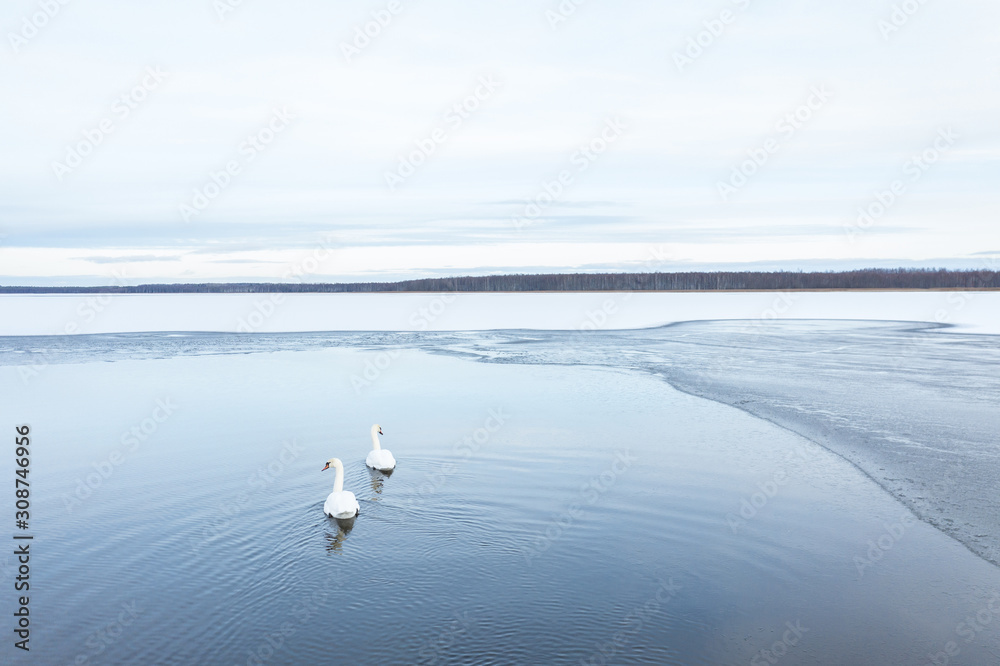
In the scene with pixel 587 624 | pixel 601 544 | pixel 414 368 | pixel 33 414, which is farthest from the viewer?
pixel 414 368

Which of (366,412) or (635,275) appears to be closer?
(366,412)

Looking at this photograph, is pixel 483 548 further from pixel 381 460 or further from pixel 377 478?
pixel 381 460

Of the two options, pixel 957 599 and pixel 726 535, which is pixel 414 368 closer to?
pixel 726 535

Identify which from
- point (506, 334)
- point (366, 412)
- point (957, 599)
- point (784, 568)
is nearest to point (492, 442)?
point (366, 412)

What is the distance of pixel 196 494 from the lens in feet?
28.8

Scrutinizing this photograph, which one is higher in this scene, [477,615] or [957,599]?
[477,615]

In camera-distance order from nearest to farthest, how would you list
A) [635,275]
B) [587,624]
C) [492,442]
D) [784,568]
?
1. [587,624]
2. [784,568]
3. [492,442]
4. [635,275]

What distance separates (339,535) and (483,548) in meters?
1.54

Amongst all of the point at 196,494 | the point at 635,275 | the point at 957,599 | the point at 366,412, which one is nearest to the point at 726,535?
the point at 957,599

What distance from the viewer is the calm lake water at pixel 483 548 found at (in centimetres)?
537

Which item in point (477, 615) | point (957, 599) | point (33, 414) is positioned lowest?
point (957, 599)

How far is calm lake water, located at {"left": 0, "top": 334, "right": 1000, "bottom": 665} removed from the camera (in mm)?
5371

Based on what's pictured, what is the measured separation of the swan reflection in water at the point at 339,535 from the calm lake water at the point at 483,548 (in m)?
0.05

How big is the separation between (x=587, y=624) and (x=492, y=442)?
562 centimetres
